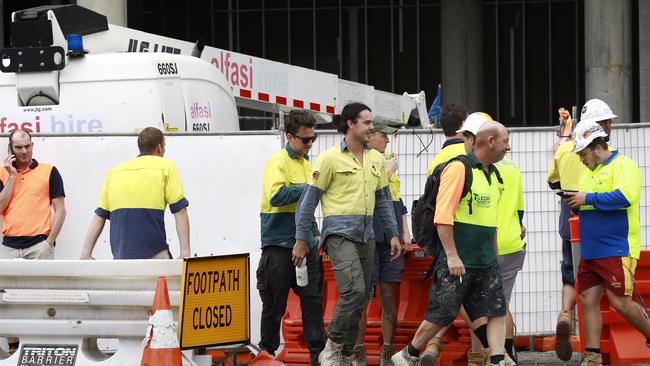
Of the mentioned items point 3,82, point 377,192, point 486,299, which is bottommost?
point 486,299

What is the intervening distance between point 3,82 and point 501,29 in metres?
28.9

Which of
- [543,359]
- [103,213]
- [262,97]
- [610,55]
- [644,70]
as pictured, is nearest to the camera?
[103,213]

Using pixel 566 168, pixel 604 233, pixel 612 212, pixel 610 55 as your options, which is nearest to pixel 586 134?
pixel 612 212

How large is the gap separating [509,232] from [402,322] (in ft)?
3.80

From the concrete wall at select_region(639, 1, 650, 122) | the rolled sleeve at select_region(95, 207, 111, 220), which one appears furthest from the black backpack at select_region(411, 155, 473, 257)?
the concrete wall at select_region(639, 1, 650, 122)

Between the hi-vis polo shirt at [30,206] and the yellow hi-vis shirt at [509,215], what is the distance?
3609mm

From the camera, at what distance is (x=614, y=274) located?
959 cm

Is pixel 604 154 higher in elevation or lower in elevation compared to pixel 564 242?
higher

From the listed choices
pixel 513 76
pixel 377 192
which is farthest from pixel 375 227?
pixel 513 76

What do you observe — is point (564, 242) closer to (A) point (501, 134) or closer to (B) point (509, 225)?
(B) point (509, 225)

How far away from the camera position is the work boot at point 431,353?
29.5 feet

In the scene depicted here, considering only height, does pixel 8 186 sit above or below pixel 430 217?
above

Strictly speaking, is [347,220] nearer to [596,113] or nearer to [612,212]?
[612,212]

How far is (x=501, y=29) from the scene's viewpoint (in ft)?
129
